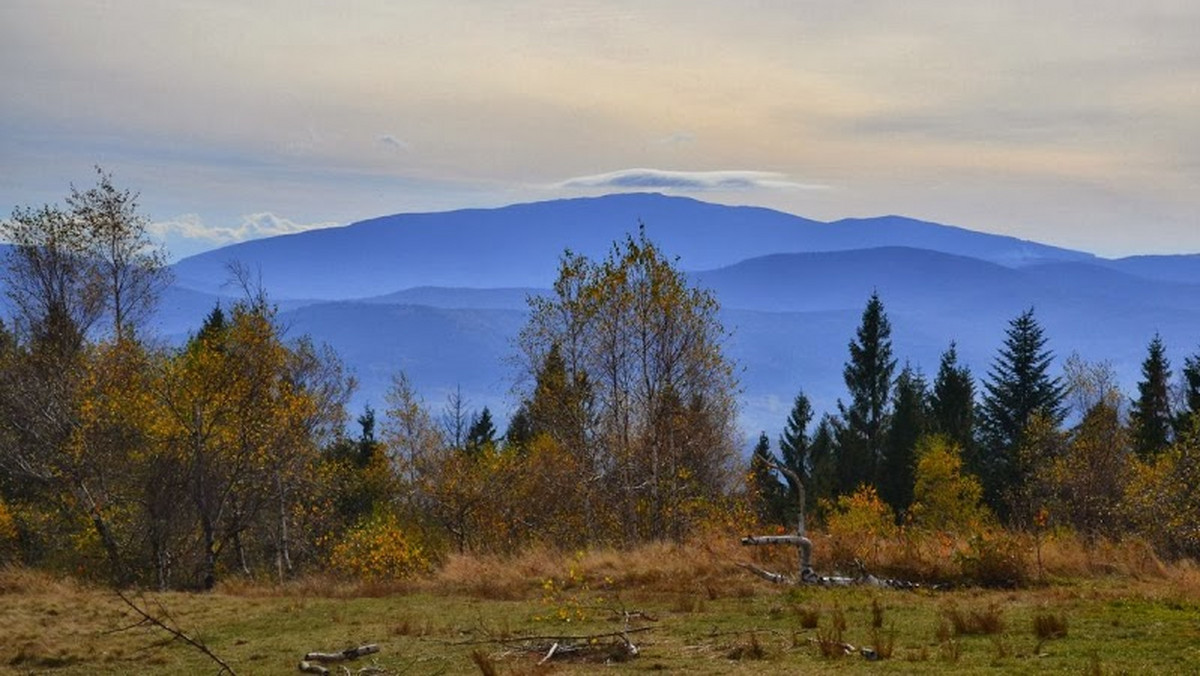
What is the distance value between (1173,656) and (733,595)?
28.6ft

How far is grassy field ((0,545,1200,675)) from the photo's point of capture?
12.6 m

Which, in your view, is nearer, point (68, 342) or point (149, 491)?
point (149, 491)

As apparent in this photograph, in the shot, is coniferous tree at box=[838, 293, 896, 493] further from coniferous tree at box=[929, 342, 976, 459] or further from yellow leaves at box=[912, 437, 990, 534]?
yellow leaves at box=[912, 437, 990, 534]

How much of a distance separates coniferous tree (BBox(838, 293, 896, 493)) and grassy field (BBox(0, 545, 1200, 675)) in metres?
55.1

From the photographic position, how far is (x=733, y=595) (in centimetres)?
1897

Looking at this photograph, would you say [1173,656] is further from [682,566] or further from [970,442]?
[970,442]

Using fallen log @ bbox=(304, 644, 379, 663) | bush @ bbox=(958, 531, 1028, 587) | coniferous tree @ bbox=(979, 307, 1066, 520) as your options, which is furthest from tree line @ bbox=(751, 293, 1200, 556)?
fallen log @ bbox=(304, 644, 379, 663)

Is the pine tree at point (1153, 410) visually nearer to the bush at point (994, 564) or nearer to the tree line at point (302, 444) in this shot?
the tree line at point (302, 444)

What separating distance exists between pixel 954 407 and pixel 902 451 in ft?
20.3

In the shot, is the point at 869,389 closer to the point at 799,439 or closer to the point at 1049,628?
the point at 799,439

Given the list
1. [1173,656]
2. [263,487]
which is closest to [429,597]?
[1173,656]

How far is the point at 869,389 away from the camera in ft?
265

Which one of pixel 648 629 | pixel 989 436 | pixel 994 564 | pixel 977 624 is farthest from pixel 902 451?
pixel 977 624

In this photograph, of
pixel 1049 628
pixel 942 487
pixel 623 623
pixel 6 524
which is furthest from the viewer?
pixel 942 487
